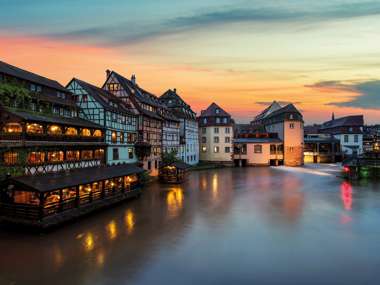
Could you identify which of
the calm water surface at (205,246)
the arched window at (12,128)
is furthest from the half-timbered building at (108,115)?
the arched window at (12,128)

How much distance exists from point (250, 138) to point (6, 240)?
71.5 m

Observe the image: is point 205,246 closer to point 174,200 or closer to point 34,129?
point 174,200

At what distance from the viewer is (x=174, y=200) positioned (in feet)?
105

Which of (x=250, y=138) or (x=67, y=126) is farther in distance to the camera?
(x=250, y=138)

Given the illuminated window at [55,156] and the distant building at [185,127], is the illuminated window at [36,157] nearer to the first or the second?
the illuminated window at [55,156]

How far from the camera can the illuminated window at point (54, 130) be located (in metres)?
28.0

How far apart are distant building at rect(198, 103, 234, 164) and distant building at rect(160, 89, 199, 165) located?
4.53m

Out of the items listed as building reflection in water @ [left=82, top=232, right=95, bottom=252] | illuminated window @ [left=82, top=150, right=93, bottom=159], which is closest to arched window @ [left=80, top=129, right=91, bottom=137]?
illuminated window @ [left=82, top=150, right=93, bottom=159]

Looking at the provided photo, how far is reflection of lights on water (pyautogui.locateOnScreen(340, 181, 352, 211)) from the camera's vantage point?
30.5 meters

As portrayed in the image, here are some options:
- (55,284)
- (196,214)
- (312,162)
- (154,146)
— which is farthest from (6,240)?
(312,162)

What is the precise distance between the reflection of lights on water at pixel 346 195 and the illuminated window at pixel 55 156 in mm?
29637

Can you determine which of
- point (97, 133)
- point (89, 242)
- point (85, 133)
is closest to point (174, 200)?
point (97, 133)

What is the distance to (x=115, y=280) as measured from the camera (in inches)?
535

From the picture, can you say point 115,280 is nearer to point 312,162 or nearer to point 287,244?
point 287,244
